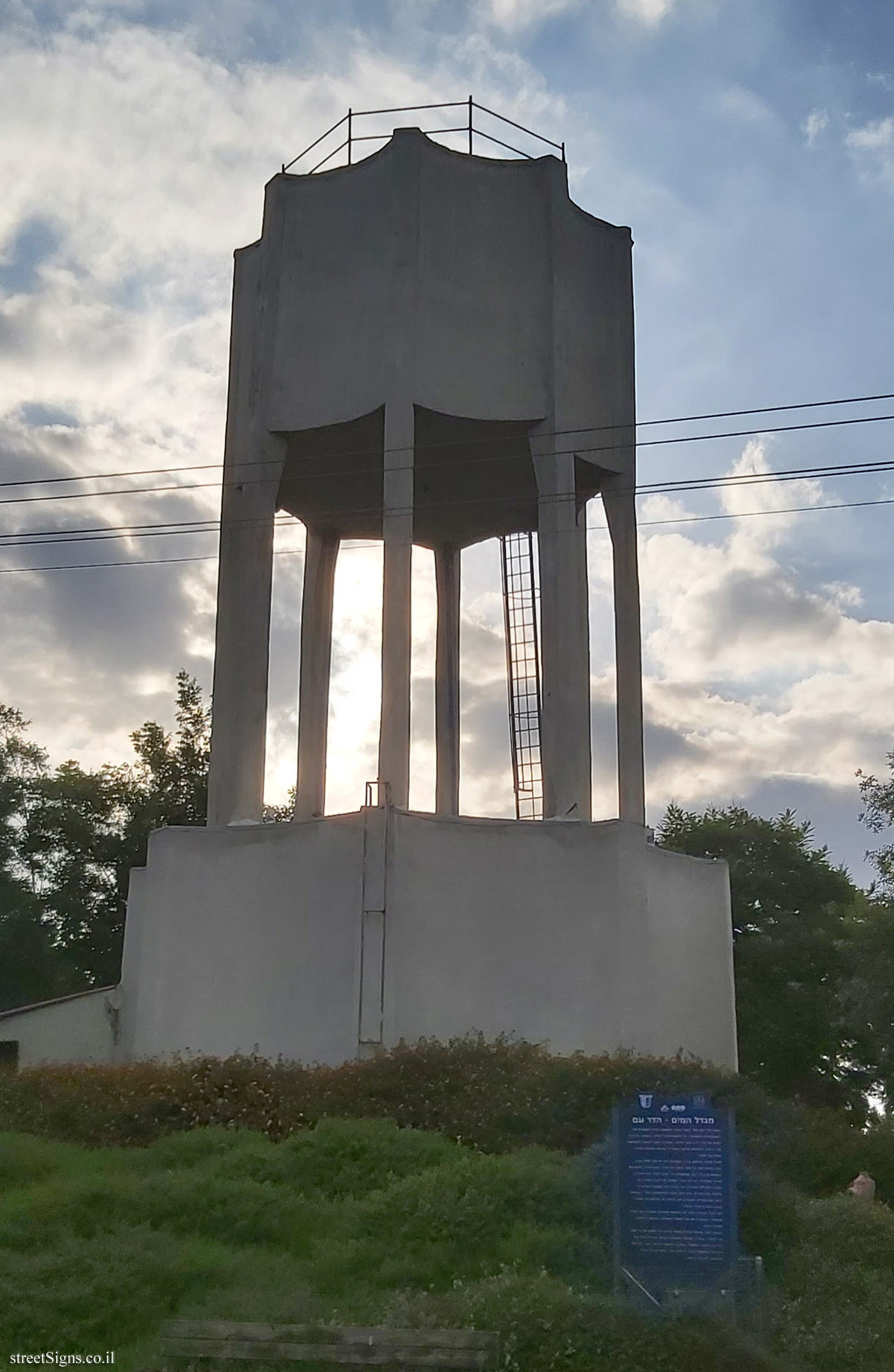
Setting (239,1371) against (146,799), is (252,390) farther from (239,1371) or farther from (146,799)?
(146,799)

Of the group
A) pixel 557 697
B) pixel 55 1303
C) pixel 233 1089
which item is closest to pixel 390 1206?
pixel 55 1303

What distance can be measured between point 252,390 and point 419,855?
7949 millimetres

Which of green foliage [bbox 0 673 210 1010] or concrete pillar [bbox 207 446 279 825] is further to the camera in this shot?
green foliage [bbox 0 673 210 1010]

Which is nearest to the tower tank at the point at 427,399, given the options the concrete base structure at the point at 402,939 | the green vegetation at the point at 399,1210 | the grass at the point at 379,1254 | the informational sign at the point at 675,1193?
the concrete base structure at the point at 402,939

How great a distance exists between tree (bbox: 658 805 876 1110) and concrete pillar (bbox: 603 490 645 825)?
11.8m

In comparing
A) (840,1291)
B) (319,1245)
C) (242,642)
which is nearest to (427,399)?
(242,642)

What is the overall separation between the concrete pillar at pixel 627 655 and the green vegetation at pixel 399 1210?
17.4ft

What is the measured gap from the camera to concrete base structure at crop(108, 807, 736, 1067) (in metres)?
18.9

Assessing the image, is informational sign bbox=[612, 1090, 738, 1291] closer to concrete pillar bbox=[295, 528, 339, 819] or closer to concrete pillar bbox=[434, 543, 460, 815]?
concrete pillar bbox=[295, 528, 339, 819]

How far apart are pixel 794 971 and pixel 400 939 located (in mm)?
18358

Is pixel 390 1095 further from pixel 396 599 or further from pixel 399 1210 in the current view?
pixel 396 599

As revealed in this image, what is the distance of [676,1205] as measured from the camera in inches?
439

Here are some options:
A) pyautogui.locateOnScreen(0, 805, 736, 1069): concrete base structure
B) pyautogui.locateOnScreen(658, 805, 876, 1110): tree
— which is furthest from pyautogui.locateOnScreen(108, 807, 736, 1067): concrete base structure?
pyautogui.locateOnScreen(658, 805, 876, 1110): tree

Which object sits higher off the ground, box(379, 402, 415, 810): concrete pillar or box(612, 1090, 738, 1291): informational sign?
box(379, 402, 415, 810): concrete pillar
